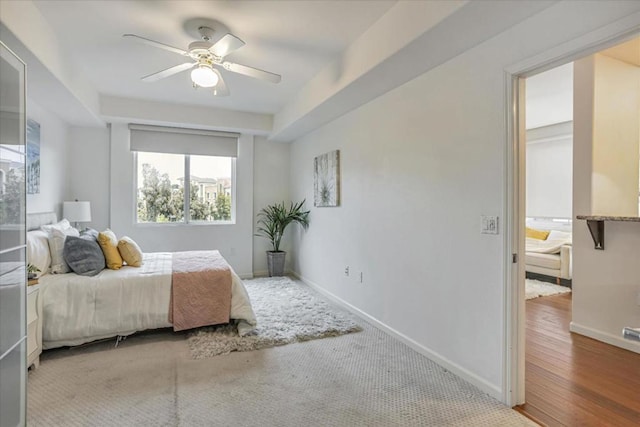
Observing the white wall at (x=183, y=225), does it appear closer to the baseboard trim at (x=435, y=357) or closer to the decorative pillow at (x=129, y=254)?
the decorative pillow at (x=129, y=254)

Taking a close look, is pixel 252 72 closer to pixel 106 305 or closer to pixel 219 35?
pixel 219 35

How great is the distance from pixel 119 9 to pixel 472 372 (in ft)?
11.5

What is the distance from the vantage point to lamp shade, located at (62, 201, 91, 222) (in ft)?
13.5

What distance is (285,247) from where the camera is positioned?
5.89 m

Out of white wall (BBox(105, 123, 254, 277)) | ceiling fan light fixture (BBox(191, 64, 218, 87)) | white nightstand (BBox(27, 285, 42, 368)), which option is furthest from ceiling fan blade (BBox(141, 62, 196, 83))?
white wall (BBox(105, 123, 254, 277))

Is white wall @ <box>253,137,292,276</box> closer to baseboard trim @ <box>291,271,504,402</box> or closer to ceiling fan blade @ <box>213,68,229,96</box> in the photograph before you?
baseboard trim @ <box>291,271,504,402</box>

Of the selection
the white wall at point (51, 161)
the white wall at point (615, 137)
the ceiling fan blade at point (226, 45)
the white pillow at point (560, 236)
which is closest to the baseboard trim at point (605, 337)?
the white wall at point (615, 137)

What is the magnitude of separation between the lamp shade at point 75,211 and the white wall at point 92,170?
1.83 ft

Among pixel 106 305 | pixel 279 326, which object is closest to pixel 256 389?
pixel 279 326

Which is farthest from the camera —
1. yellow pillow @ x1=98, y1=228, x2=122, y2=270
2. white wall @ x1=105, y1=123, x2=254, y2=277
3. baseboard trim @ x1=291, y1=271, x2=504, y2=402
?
white wall @ x1=105, y1=123, x2=254, y2=277

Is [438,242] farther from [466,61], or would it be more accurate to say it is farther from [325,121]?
[325,121]

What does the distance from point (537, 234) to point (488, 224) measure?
4.38m

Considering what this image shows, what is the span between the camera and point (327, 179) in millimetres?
4355

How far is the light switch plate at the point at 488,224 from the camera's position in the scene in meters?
2.11
